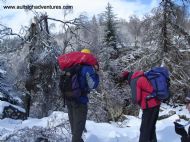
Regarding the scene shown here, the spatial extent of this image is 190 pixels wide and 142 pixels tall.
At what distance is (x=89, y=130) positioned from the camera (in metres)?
8.02

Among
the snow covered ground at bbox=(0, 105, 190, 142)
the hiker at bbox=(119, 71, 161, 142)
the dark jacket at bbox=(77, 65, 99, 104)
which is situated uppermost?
the dark jacket at bbox=(77, 65, 99, 104)

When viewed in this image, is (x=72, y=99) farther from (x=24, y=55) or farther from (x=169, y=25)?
(x=169, y=25)

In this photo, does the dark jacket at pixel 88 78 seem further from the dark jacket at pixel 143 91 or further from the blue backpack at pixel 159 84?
the blue backpack at pixel 159 84

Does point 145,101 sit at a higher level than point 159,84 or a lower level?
lower

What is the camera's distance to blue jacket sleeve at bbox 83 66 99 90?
5871 millimetres

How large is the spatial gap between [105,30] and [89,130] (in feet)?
134

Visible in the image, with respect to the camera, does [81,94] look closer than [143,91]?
Yes

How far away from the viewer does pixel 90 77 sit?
5.89 meters

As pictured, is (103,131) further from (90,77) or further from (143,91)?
(90,77)

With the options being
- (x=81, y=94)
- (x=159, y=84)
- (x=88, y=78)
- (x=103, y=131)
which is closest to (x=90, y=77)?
(x=88, y=78)

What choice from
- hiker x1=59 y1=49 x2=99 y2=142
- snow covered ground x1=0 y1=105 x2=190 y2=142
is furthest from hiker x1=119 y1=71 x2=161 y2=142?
snow covered ground x1=0 y1=105 x2=190 y2=142

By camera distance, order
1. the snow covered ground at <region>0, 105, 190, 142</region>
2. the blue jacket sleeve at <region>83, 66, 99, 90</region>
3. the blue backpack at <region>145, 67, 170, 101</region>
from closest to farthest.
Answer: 1. the blue jacket sleeve at <region>83, 66, 99, 90</region>
2. the blue backpack at <region>145, 67, 170, 101</region>
3. the snow covered ground at <region>0, 105, 190, 142</region>

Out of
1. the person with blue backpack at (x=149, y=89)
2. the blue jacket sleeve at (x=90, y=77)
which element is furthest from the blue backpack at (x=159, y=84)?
the blue jacket sleeve at (x=90, y=77)

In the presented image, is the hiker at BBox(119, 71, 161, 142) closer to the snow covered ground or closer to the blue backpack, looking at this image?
the blue backpack
